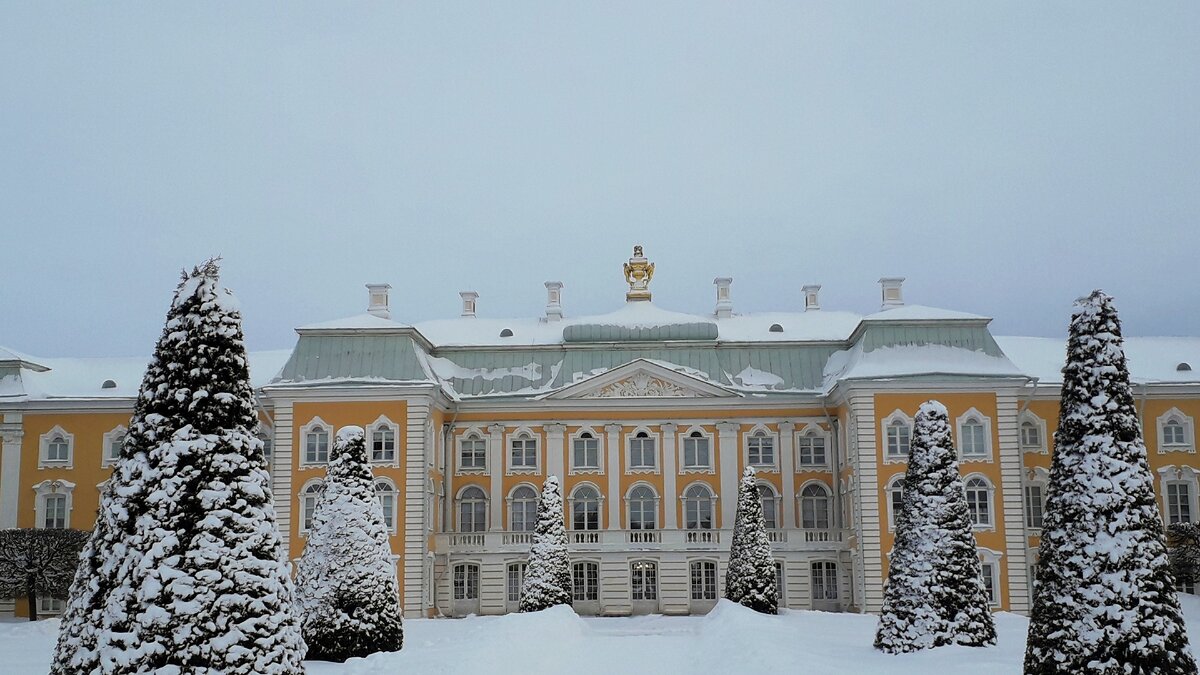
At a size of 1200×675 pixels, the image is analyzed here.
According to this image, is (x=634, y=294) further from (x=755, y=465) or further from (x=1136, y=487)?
(x=1136, y=487)

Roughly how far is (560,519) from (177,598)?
26.5 meters

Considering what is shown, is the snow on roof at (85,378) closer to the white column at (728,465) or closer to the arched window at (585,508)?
the arched window at (585,508)

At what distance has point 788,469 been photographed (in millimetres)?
43969

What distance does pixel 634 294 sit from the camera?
4925 cm

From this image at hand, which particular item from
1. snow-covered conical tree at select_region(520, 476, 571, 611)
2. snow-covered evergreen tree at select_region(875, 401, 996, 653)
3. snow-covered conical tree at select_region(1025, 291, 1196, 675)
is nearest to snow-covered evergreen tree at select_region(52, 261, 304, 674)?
snow-covered conical tree at select_region(1025, 291, 1196, 675)

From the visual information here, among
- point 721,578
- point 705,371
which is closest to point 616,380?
point 705,371

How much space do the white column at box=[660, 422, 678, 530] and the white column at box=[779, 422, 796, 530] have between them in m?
3.82

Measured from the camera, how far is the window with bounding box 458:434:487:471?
4453cm

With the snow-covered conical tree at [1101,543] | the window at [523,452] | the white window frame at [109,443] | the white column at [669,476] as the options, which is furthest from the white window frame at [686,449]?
the snow-covered conical tree at [1101,543]

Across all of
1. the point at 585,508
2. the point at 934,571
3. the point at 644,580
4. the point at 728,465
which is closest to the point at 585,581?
the point at 644,580

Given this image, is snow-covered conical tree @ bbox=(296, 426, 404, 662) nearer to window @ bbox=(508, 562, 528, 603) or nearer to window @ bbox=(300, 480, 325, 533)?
window @ bbox=(300, 480, 325, 533)

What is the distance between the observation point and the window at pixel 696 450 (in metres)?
44.1

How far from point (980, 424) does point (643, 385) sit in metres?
11.5

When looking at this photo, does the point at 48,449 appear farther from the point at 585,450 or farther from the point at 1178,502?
the point at 1178,502
